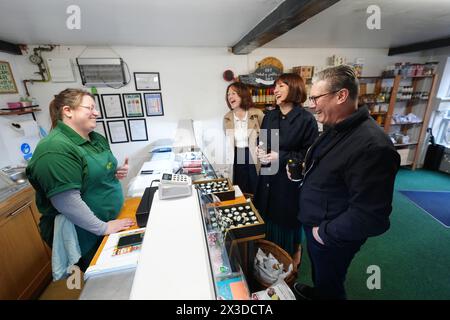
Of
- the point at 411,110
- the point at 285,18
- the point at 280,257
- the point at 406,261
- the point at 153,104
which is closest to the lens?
the point at 285,18

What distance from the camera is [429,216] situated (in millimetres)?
2594

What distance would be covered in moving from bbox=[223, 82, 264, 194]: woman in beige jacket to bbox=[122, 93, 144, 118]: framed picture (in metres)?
1.31

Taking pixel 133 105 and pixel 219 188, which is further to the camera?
pixel 133 105

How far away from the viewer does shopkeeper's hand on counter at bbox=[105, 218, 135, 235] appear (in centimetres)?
108

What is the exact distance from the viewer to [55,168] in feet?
→ 3.01

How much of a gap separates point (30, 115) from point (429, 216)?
5.33 meters

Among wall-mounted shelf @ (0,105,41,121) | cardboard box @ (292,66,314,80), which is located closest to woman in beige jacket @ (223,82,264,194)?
cardboard box @ (292,66,314,80)

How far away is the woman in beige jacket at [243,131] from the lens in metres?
2.29

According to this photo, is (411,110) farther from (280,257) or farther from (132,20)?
(132,20)

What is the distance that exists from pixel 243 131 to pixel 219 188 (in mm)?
1053

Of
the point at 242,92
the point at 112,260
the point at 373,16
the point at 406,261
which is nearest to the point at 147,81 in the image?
the point at 242,92

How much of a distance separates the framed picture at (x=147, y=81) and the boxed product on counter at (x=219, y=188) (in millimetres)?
1845

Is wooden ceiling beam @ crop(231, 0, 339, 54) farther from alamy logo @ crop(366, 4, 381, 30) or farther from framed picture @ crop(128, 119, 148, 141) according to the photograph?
framed picture @ crop(128, 119, 148, 141)
